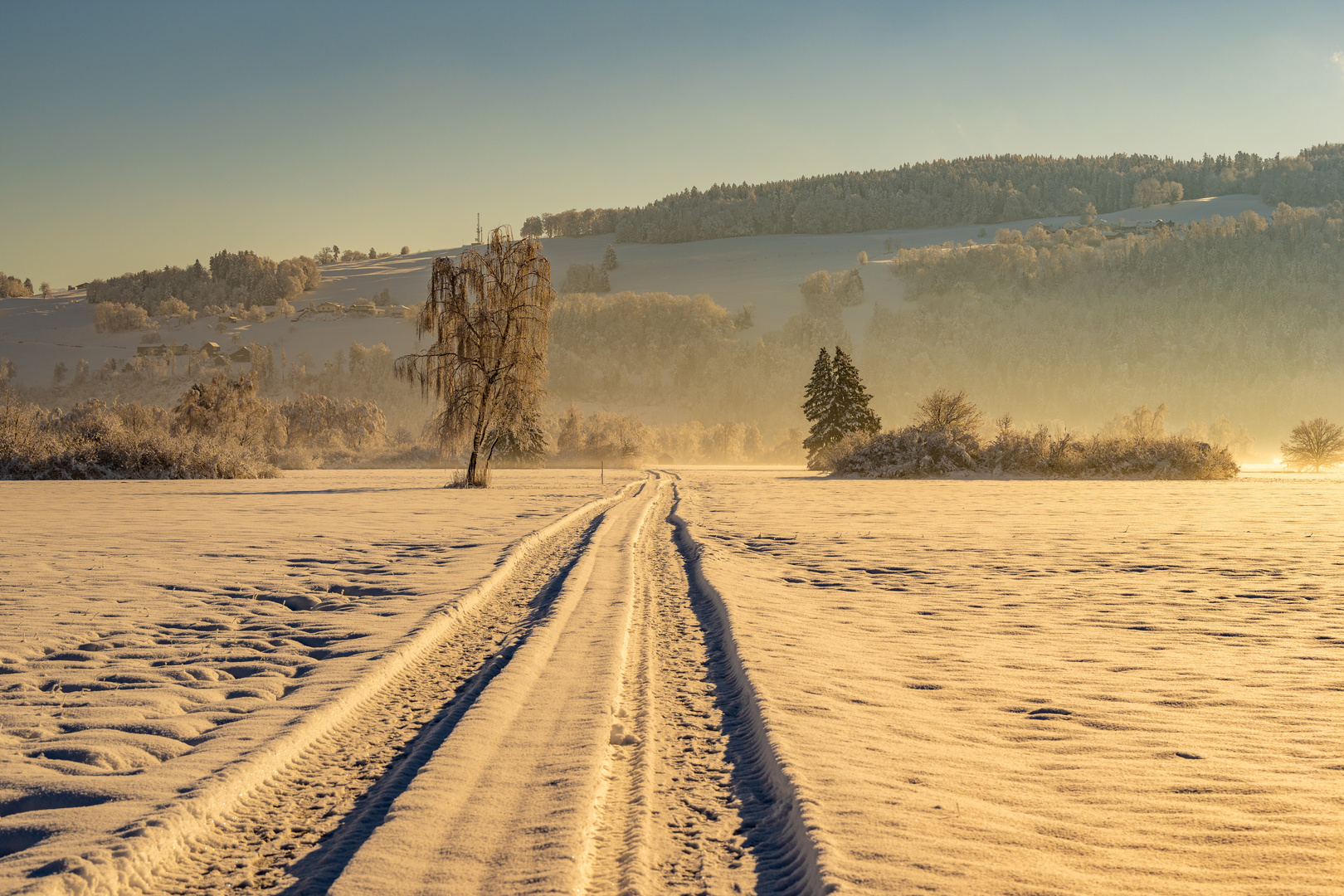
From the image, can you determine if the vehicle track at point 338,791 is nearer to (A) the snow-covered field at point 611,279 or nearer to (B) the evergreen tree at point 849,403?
(B) the evergreen tree at point 849,403

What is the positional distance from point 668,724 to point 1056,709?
2129mm

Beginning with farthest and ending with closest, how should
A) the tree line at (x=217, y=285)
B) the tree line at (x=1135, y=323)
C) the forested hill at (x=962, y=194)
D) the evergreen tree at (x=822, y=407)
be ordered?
the forested hill at (x=962, y=194) → the tree line at (x=217, y=285) → the tree line at (x=1135, y=323) → the evergreen tree at (x=822, y=407)

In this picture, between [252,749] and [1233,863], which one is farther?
[252,749]

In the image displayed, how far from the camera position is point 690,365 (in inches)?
3962

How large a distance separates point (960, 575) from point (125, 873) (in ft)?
26.1

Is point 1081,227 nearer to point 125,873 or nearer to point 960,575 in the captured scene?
point 960,575

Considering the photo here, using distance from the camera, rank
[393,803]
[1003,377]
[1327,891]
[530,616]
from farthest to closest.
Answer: [1003,377], [530,616], [393,803], [1327,891]

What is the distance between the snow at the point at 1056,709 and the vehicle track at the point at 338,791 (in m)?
1.66

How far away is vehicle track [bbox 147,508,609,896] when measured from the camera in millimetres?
2477

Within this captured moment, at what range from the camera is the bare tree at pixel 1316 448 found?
3969 centimetres

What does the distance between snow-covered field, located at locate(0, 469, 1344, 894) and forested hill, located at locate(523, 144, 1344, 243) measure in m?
147

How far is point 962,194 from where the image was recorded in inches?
5709

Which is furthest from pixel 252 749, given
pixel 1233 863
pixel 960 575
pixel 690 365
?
pixel 690 365

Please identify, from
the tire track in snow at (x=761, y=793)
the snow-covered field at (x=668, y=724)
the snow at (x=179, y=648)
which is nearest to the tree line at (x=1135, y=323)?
the snow at (x=179, y=648)
